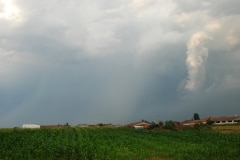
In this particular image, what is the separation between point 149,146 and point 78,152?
10602 mm

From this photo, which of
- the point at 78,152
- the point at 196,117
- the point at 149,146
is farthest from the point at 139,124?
the point at 78,152

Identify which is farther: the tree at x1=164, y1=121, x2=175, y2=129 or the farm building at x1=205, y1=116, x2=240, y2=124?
the farm building at x1=205, y1=116, x2=240, y2=124

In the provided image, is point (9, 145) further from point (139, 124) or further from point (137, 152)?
point (139, 124)

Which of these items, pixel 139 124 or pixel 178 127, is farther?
pixel 139 124

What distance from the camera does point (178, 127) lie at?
86.3 metres

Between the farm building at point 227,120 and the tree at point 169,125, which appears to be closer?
the tree at point 169,125

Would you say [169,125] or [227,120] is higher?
[169,125]

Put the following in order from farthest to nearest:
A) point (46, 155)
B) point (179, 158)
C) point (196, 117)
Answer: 1. point (196, 117)
2. point (46, 155)
3. point (179, 158)

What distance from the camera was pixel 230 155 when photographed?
110 feet

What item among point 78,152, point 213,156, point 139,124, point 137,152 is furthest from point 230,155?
point 139,124

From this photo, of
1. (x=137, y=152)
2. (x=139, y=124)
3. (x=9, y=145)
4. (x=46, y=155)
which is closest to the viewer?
(x=46, y=155)

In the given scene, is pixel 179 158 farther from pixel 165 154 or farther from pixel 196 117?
pixel 196 117

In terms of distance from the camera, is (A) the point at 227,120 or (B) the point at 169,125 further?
(A) the point at 227,120

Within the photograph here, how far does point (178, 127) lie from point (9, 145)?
50.8 meters
